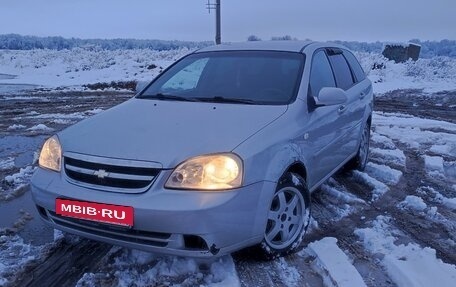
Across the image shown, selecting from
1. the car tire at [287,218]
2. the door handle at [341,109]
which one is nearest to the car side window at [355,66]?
the door handle at [341,109]

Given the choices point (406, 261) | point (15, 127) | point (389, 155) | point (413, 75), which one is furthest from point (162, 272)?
point (413, 75)

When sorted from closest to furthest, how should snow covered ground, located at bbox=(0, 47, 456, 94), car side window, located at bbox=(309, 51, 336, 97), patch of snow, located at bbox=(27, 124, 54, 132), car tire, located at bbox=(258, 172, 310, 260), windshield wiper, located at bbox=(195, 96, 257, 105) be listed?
car tire, located at bbox=(258, 172, 310, 260) < windshield wiper, located at bbox=(195, 96, 257, 105) < car side window, located at bbox=(309, 51, 336, 97) < patch of snow, located at bbox=(27, 124, 54, 132) < snow covered ground, located at bbox=(0, 47, 456, 94)

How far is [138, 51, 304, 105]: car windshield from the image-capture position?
12.5ft

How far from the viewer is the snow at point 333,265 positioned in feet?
9.95

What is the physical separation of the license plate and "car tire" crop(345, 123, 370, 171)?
351 cm

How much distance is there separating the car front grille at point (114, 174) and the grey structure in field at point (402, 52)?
87.8ft

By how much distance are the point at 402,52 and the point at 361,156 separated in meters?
23.9

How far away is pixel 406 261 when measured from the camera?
333 cm

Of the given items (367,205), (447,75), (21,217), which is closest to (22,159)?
(21,217)

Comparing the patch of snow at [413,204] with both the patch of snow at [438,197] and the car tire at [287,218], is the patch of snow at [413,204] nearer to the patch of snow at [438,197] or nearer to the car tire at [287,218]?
the patch of snow at [438,197]

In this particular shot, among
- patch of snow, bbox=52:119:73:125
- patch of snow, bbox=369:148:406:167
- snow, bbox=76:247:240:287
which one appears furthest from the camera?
patch of snow, bbox=52:119:73:125

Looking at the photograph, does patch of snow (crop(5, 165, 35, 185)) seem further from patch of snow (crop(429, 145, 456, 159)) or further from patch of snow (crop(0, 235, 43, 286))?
patch of snow (crop(429, 145, 456, 159))

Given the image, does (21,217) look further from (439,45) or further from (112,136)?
(439,45)

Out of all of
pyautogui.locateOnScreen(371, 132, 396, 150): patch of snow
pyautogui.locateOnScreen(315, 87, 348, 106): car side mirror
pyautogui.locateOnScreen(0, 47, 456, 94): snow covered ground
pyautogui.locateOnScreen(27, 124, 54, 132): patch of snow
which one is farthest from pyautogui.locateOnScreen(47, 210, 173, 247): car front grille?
pyautogui.locateOnScreen(0, 47, 456, 94): snow covered ground
